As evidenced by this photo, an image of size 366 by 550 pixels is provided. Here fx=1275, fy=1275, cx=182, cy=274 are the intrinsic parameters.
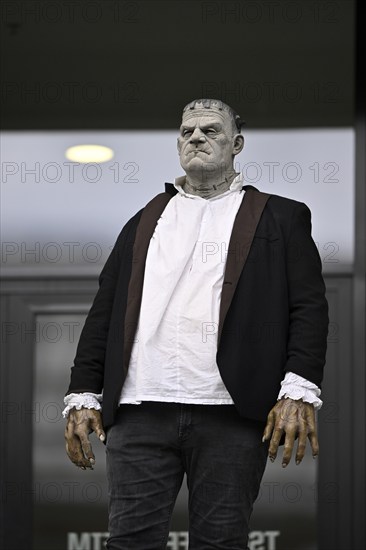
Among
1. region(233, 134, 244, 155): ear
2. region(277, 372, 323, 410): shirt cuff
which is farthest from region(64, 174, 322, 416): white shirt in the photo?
region(233, 134, 244, 155): ear

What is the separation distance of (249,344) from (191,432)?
0.23 metres

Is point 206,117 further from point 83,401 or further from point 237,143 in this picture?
point 83,401

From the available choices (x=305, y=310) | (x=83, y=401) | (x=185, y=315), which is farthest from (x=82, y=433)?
(x=305, y=310)

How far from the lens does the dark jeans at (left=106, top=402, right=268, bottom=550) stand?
283cm

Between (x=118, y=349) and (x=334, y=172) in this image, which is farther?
(x=334, y=172)

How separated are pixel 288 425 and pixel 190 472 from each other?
26 cm

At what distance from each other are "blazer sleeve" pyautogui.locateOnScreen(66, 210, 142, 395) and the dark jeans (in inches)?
7.0

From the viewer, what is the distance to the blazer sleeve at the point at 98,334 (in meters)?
3.00

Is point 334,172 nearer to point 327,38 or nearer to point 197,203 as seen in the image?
point 327,38

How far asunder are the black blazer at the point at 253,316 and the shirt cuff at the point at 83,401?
14 millimetres

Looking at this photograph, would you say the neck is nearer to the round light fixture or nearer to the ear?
the ear

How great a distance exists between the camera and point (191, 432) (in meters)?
2.83

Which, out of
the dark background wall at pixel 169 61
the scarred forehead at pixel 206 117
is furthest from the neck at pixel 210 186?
the dark background wall at pixel 169 61

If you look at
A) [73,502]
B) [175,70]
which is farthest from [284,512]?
[175,70]
